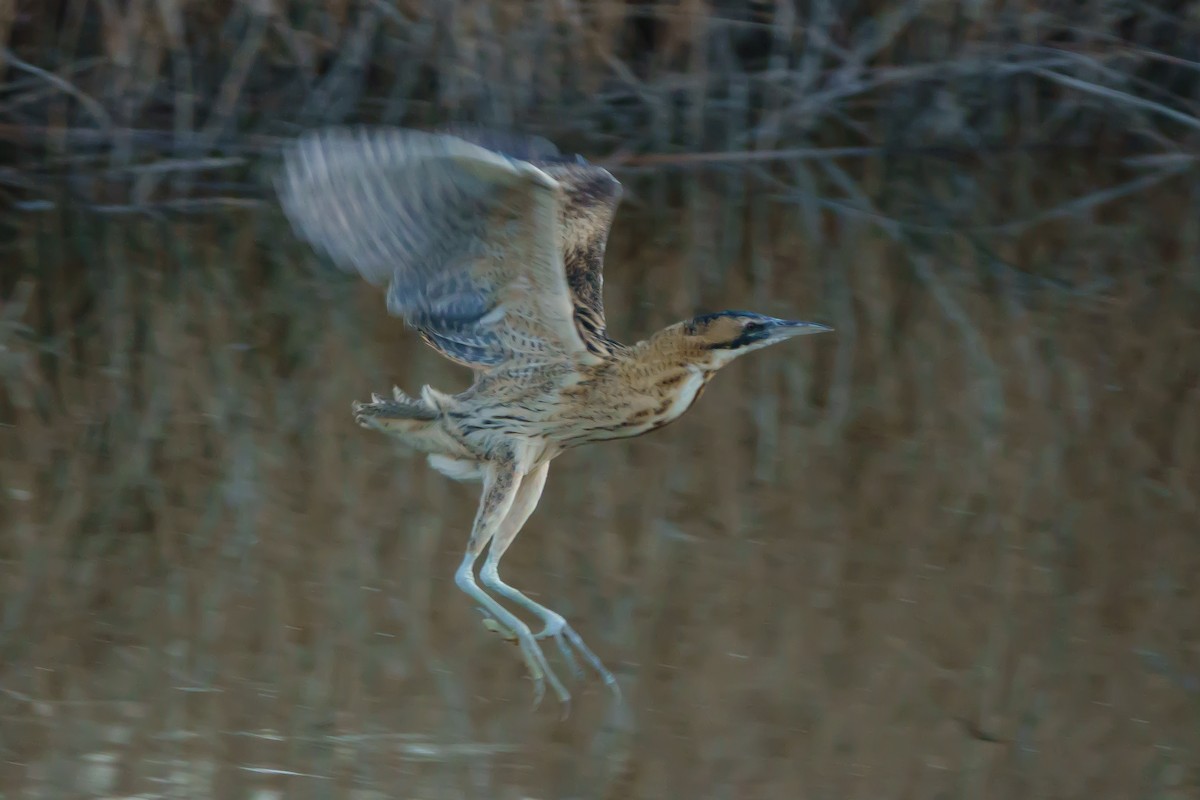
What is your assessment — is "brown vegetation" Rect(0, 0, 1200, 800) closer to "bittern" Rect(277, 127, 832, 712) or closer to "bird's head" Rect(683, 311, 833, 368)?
"bittern" Rect(277, 127, 832, 712)

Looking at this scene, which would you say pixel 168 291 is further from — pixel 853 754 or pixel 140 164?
pixel 853 754

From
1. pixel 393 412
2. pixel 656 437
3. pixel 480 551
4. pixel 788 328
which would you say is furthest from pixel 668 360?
pixel 656 437

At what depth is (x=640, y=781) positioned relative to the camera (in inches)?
126

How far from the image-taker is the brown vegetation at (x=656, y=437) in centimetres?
339

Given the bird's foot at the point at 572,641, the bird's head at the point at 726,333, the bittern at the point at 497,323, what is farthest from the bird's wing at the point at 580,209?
the bird's foot at the point at 572,641

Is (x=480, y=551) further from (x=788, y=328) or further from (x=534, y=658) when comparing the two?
(x=788, y=328)

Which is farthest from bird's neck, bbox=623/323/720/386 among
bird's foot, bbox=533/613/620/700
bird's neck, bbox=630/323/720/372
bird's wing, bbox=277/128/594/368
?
bird's foot, bbox=533/613/620/700

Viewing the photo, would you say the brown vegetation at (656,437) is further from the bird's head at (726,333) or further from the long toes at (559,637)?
the bird's head at (726,333)

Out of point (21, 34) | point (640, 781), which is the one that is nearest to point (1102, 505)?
point (640, 781)

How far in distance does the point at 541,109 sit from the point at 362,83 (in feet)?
3.06

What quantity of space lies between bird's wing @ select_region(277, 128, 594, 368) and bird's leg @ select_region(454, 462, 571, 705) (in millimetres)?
254

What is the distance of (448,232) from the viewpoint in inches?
140

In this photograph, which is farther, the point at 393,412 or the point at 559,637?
the point at 393,412

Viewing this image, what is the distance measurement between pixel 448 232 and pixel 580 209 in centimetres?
49
